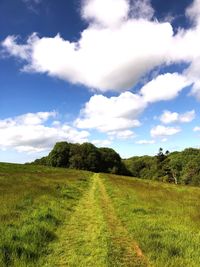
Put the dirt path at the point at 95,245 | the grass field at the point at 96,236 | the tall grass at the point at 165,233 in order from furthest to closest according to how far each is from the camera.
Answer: the tall grass at the point at 165,233 < the grass field at the point at 96,236 < the dirt path at the point at 95,245

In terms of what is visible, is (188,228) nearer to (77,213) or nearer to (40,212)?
(77,213)

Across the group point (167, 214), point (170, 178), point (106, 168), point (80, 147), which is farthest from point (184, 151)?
point (167, 214)

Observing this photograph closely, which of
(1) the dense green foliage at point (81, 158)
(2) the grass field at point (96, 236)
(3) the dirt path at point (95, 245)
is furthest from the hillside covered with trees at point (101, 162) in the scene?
(3) the dirt path at point (95, 245)

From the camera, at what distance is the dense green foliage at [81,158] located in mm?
116375

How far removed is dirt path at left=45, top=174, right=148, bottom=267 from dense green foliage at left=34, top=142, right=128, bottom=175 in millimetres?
101057

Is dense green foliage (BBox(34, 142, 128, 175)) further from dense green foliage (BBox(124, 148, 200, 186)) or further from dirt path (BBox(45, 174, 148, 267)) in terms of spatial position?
dirt path (BBox(45, 174, 148, 267))

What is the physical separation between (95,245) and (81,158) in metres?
105

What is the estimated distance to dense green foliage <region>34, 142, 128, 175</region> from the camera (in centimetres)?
11638

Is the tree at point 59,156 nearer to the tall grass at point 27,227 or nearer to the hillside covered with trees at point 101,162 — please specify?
the hillside covered with trees at point 101,162

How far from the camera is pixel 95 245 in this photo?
10742 millimetres

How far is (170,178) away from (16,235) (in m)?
122

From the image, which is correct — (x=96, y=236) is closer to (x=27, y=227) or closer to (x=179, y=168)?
(x=27, y=227)

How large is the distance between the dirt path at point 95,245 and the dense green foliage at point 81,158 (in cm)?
10106

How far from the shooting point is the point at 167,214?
17.6 m
